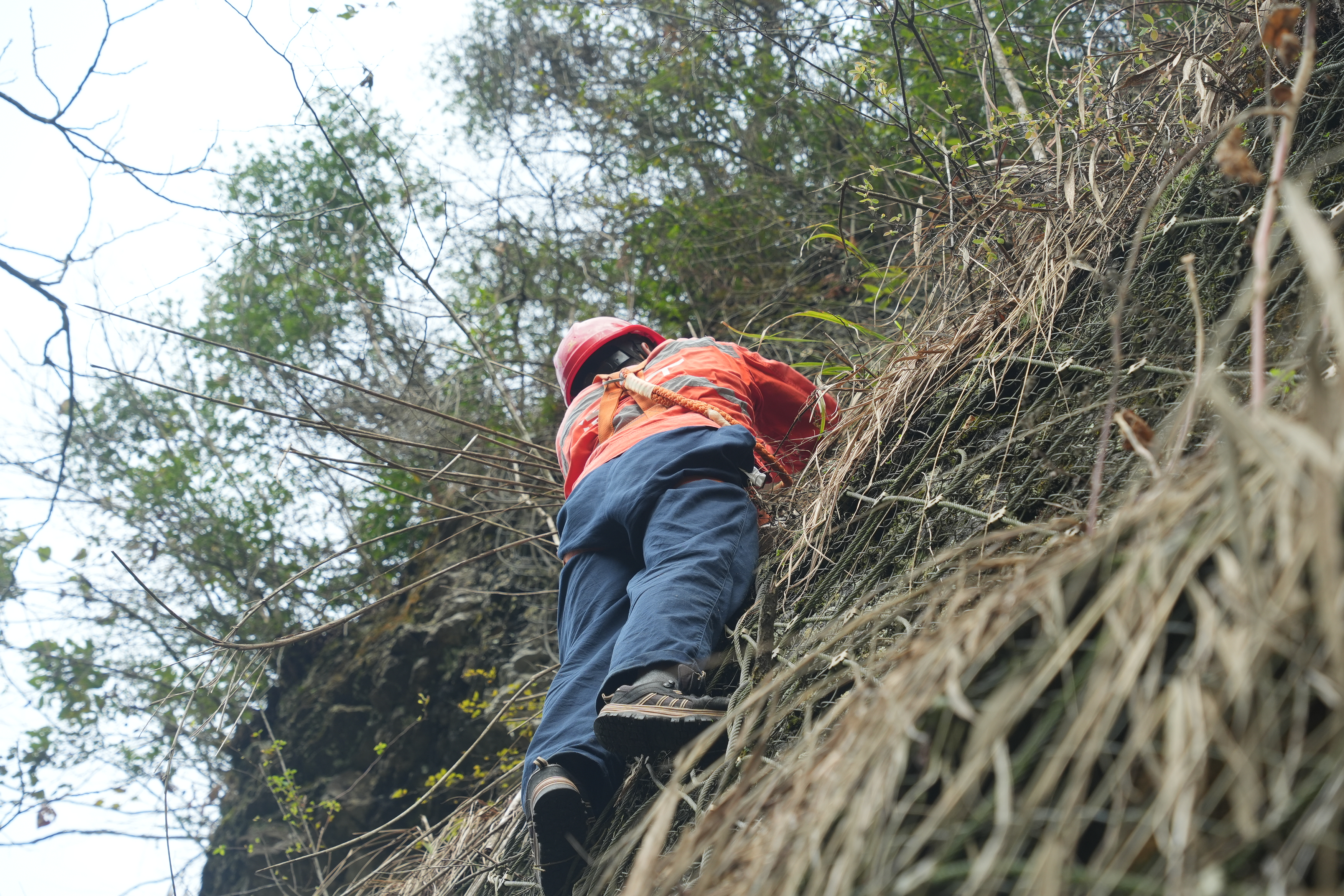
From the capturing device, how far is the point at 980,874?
674mm

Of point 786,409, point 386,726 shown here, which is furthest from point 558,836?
point 386,726

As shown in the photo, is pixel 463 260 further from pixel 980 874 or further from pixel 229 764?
pixel 980 874

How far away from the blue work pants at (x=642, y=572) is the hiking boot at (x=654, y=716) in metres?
0.08

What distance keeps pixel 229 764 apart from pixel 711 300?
4.49 metres

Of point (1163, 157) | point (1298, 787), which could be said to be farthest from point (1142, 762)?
point (1163, 157)

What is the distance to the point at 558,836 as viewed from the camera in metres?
2.10

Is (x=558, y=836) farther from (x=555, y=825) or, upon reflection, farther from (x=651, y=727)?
(x=651, y=727)

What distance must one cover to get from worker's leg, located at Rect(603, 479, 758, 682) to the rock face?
2388 mm

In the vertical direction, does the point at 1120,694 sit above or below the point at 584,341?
below

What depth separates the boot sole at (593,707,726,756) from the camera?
1822mm

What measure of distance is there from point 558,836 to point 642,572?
0.64m

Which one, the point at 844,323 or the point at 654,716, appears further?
the point at 844,323

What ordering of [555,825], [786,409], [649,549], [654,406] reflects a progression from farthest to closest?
1. [786,409]
2. [654,406]
3. [649,549]
4. [555,825]

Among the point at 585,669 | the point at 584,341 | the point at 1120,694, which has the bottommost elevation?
the point at 1120,694
